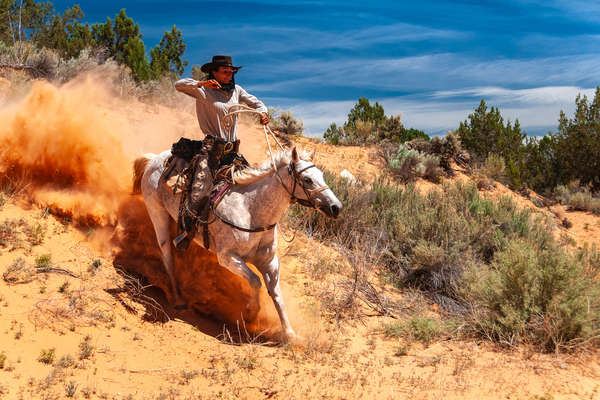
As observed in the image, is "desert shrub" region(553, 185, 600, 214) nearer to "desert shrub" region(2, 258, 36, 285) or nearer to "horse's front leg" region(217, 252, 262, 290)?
"horse's front leg" region(217, 252, 262, 290)

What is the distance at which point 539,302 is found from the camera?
5328 millimetres

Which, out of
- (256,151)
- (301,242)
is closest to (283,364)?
(301,242)

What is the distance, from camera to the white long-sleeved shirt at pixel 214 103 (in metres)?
5.34

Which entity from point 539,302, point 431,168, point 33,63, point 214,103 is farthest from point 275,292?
point 33,63

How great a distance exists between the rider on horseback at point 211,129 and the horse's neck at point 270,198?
0.67 m

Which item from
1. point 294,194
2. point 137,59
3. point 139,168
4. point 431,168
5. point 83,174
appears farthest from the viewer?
point 137,59

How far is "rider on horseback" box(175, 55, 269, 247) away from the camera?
5.40 metres

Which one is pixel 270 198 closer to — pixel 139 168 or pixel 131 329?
pixel 131 329

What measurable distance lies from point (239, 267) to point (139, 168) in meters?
2.70

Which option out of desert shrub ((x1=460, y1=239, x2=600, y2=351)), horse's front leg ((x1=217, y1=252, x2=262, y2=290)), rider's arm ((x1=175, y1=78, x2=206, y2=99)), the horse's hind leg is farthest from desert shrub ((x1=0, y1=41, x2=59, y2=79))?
desert shrub ((x1=460, y1=239, x2=600, y2=351))

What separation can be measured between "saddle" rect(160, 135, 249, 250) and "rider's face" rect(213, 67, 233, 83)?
0.72 metres

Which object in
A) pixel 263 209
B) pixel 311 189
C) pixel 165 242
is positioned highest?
pixel 311 189

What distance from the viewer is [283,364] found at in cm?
481

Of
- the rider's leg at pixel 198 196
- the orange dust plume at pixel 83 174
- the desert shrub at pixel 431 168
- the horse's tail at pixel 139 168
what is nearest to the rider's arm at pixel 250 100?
the rider's leg at pixel 198 196
